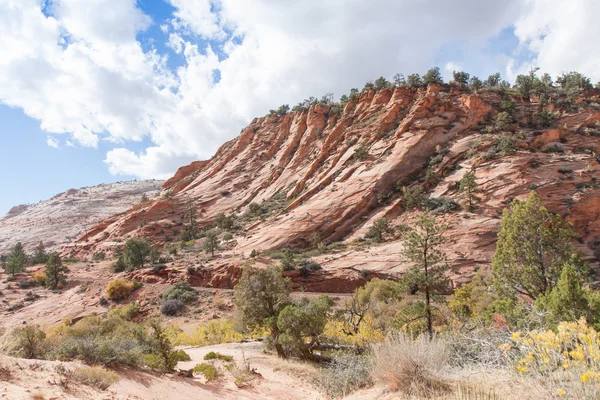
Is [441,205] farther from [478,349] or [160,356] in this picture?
[160,356]

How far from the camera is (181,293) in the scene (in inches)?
1100

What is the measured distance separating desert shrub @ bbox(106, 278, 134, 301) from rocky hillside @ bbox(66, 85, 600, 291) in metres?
7.67

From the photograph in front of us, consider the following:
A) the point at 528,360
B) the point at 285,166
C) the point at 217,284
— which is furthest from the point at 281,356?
the point at 285,166

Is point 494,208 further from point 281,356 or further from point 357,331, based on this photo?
point 281,356

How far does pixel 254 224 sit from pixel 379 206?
16887 mm

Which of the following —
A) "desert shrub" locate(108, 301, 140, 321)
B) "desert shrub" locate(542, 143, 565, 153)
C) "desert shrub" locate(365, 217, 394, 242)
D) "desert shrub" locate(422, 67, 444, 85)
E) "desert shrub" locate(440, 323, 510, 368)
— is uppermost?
"desert shrub" locate(422, 67, 444, 85)

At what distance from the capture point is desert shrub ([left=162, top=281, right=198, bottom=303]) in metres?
27.3

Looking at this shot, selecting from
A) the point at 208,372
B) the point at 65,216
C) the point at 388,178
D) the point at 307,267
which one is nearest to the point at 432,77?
the point at 388,178

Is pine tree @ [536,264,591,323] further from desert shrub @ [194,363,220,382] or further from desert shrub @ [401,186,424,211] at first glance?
desert shrub @ [401,186,424,211]

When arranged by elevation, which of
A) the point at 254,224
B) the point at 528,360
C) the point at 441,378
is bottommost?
the point at 441,378

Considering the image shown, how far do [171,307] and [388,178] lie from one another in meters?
29.5

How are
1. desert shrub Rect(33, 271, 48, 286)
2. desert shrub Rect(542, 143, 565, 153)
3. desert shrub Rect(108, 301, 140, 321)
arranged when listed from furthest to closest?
desert shrub Rect(542, 143, 565, 153) < desert shrub Rect(33, 271, 48, 286) < desert shrub Rect(108, 301, 140, 321)

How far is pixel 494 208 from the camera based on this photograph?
3195cm

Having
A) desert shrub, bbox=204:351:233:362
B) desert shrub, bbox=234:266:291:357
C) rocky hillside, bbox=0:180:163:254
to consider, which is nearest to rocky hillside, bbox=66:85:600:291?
desert shrub, bbox=234:266:291:357
